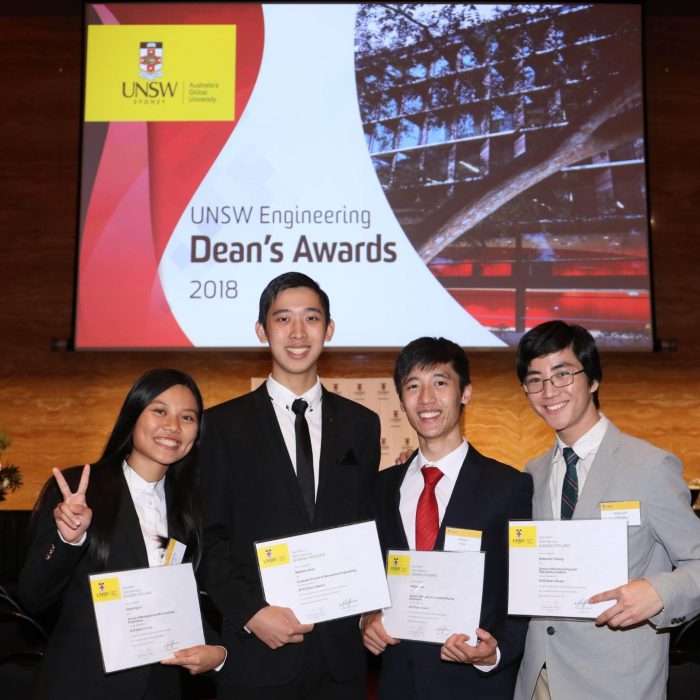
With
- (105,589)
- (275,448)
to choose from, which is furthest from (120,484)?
(275,448)

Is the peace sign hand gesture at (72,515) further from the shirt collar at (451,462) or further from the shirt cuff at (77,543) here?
the shirt collar at (451,462)

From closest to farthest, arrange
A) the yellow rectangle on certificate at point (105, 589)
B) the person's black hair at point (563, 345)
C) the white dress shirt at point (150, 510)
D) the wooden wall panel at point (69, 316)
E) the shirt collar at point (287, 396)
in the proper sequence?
the yellow rectangle on certificate at point (105, 589) → the white dress shirt at point (150, 510) → the person's black hair at point (563, 345) → the shirt collar at point (287, 396) → the wooden wall panel at point (69, 316)

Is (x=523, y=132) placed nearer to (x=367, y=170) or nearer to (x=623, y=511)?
(x=367, y=170)

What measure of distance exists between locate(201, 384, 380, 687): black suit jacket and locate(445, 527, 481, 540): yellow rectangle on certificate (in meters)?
0.32

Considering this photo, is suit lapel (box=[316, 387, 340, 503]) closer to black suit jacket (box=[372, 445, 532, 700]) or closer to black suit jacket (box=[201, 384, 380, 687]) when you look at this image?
black suit jacket (box=[201, 384, 380, 687])

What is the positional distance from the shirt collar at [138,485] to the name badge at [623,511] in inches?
49.4

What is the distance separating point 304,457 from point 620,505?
34.4 inches

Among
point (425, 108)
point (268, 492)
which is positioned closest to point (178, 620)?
point (268, 492)

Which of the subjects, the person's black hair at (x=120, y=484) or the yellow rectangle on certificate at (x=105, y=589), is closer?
the yellow rectangle on certificate at (x=105, y=589)

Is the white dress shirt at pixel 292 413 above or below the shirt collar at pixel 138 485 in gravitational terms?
above

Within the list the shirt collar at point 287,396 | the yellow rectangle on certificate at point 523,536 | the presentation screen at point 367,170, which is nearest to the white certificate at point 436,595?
the yellow rectangle on certificate at point 523,536

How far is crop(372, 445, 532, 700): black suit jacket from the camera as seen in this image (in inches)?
86.1

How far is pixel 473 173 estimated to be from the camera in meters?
5.40

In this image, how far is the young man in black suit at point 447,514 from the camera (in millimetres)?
2184
